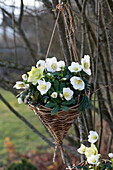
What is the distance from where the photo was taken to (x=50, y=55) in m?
2.87

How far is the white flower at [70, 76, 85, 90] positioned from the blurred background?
0.90ft

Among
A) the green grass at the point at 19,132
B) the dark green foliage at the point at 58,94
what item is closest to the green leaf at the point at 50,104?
the dark green foliage at the point at 58,94

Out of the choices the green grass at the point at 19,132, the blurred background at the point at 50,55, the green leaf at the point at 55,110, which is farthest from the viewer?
the green grass at the point at 19,132

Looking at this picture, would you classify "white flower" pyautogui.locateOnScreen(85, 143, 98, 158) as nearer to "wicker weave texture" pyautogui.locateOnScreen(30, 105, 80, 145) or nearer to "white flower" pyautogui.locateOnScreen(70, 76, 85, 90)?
"wicker weave texture" pyautogui.locateOnScreen(30, 105, 80, 145)

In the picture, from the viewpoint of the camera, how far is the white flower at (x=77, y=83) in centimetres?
103

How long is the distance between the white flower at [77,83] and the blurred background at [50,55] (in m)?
0.27

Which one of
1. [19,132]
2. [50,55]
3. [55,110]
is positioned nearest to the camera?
[55,110]

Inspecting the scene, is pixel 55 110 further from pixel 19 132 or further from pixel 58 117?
pixel 19 132

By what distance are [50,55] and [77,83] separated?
188 centimetres

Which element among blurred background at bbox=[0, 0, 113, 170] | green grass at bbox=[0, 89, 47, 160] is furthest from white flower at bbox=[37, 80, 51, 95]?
green grass at bbox=[0, 89, 47, 160]

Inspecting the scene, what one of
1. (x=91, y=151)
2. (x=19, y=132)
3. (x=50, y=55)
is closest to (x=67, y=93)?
(x=91, y=151)

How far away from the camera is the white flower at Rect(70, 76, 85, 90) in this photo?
1028mm

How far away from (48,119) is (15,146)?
3.56 m

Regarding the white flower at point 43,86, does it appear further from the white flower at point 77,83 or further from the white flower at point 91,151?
the white flower at point 91,151
